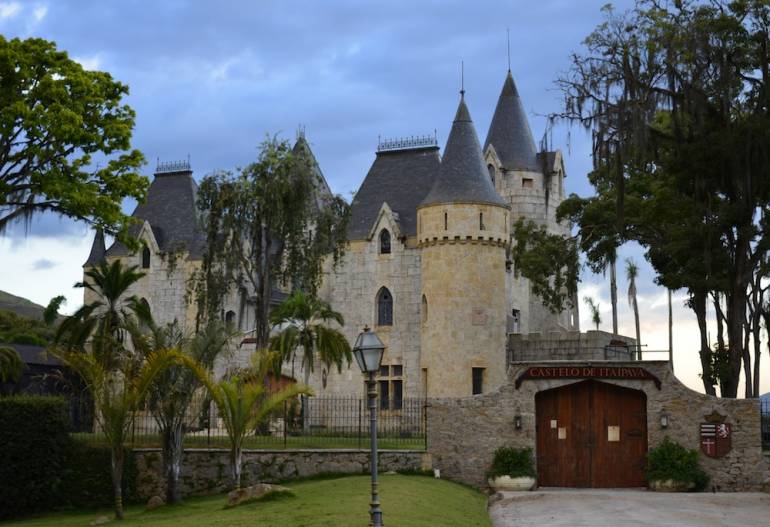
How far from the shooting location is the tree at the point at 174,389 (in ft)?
94.0

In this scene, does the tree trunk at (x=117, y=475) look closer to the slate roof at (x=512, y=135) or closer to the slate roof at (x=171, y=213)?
the slate roof at (x=171, y=213)

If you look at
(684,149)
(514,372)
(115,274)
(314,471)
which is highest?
(684,149)

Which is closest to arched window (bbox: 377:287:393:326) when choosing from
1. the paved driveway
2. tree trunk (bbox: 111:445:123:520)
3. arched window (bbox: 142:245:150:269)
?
arched window (bbox: 142:245:150:269)

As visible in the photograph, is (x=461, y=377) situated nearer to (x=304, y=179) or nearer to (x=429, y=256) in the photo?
(x=429, y=256)

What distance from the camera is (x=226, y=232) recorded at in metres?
40.7

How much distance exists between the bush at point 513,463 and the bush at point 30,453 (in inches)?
460

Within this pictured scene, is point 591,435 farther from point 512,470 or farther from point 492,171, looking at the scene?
point 492,171

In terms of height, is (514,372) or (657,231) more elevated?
(657,231)

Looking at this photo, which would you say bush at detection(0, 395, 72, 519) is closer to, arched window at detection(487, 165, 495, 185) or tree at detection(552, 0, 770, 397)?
tree at detection(552, 0, 770, 397)

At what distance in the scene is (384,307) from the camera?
51875mm

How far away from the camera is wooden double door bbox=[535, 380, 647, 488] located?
3095 centimetres

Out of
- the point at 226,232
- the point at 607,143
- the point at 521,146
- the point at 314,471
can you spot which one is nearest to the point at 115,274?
the point at 226,232

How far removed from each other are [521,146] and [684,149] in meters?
22.1

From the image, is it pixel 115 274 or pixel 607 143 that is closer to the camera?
pixel 607 143
